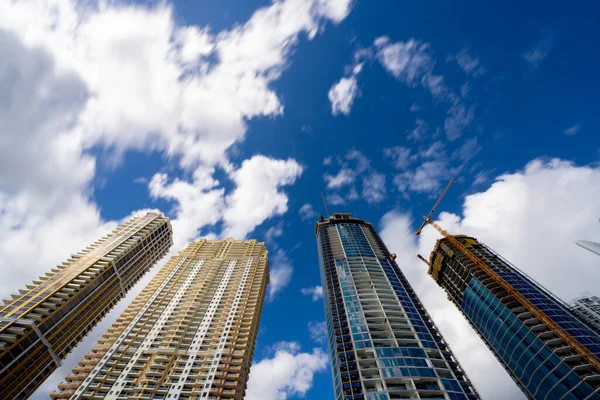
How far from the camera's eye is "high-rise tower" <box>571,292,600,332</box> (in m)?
126

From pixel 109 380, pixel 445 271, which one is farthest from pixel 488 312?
pixel 109 380

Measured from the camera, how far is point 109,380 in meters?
70.4

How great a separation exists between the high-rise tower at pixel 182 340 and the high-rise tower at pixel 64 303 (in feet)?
21.2

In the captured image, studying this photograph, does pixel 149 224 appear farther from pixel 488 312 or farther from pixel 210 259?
pixel 488 312

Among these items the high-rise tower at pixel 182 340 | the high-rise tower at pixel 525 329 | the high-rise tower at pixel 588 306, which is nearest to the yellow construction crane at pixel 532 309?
the high-rise tower at pixel 525 329

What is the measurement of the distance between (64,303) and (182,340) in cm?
3142

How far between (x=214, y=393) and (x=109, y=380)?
24821 mm

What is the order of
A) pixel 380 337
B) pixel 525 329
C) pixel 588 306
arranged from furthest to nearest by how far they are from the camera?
pixel 588 306 → pixel 525 329 → pixel 380 337

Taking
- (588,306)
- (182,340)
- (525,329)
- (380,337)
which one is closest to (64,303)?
(182,340)

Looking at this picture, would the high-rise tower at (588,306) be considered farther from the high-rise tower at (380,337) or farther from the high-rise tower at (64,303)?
the high-rise tower at (64,303)

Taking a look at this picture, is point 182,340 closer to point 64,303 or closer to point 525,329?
point 64,303

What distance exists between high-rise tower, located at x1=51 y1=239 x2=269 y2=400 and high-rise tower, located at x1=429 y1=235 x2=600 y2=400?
76.0 meters

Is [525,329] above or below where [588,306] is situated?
below

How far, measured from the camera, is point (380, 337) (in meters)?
78.1
